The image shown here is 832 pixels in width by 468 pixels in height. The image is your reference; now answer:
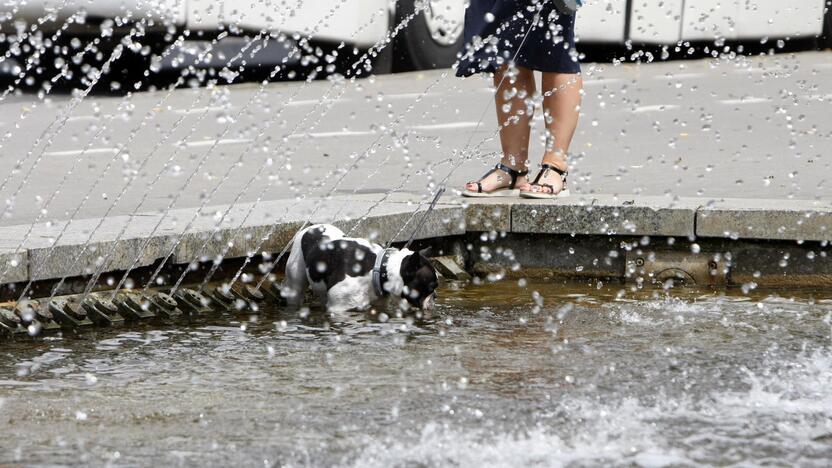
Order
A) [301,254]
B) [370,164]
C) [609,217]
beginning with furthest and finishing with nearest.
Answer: [370,164] → [609,217] → [301,254]

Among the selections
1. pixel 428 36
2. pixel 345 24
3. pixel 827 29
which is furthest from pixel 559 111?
pixel 827 29

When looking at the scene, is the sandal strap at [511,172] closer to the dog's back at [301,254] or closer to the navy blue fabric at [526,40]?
the navy blue fabric at [526,40]

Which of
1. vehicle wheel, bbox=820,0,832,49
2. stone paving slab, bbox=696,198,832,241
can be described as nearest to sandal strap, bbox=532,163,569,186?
stone paving slab, bbox=696,198,832,241

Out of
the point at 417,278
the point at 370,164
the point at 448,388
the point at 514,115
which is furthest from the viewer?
the point at 370,164

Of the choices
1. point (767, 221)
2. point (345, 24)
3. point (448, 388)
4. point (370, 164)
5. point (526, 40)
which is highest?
point (526, 40)

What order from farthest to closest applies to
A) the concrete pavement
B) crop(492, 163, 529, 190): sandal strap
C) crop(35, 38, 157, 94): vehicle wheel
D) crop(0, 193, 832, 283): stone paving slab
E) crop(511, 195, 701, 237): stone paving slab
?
crop(35, 38, 157, 94): vehicle wheel < crop(492, 163, 529, 190): sandal strap < crop(511, 195, 701, 237): stone paving slab < the concrete pavement < crop(0, 193, 832, 283): stone paving slab

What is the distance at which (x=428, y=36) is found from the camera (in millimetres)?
15469

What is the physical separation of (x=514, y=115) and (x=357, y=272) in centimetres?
172

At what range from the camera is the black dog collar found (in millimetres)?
6098

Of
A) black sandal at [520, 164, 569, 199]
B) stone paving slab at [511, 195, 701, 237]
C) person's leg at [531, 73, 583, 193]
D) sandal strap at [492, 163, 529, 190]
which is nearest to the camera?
stone paving slab at [511, 195, 701, 237]

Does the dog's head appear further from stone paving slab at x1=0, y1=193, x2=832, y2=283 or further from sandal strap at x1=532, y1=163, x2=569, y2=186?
sandal strap at x1=532, y1=163, x2=569, y2=186

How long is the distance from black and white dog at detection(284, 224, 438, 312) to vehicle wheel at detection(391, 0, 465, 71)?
8.88m

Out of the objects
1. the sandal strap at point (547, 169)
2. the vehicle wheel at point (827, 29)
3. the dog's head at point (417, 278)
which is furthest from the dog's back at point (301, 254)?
the vehicle wheel at point (827, 29)

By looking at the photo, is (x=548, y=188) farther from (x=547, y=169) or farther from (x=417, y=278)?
Result: (x=417, y=278)
